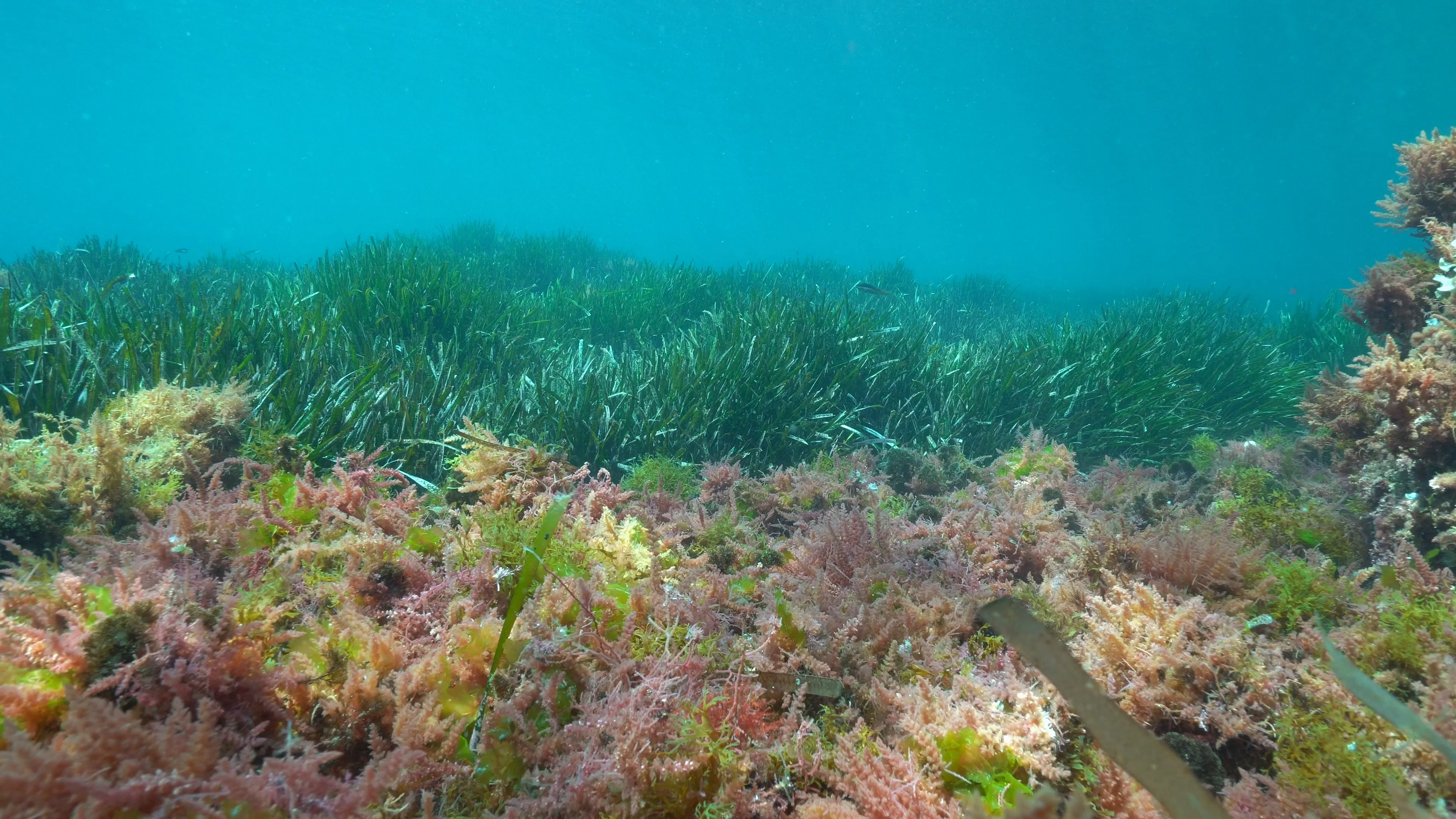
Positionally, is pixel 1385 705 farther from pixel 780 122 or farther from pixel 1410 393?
pixel 780 122

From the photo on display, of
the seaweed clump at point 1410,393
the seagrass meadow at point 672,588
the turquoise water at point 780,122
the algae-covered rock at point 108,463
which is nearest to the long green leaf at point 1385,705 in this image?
the seagrass meadow at point 672,588

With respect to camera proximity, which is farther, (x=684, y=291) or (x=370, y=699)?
(x=684, y=291)

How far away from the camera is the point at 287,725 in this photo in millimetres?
1671

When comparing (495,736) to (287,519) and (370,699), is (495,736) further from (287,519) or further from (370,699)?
(287,519)

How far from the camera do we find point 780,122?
10131 centimetres

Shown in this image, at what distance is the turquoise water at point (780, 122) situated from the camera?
5225 centimetres

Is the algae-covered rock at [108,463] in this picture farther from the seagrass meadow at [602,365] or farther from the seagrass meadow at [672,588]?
the seagrass meadow at [602,365]

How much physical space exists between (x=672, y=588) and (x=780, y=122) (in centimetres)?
11182

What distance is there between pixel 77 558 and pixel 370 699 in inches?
62.0

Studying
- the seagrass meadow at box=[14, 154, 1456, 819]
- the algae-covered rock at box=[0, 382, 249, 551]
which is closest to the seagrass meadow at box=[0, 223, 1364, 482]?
the seagrass meadow at box=[14, 154, 1456, 819]

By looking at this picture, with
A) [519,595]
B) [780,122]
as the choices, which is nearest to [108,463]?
[519,595]

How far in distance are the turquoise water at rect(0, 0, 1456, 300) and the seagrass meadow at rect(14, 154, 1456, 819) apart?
12545 mm

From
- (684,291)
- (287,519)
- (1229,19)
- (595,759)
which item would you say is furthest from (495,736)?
(1229,19)

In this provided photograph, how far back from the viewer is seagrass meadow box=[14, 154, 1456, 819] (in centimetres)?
160
